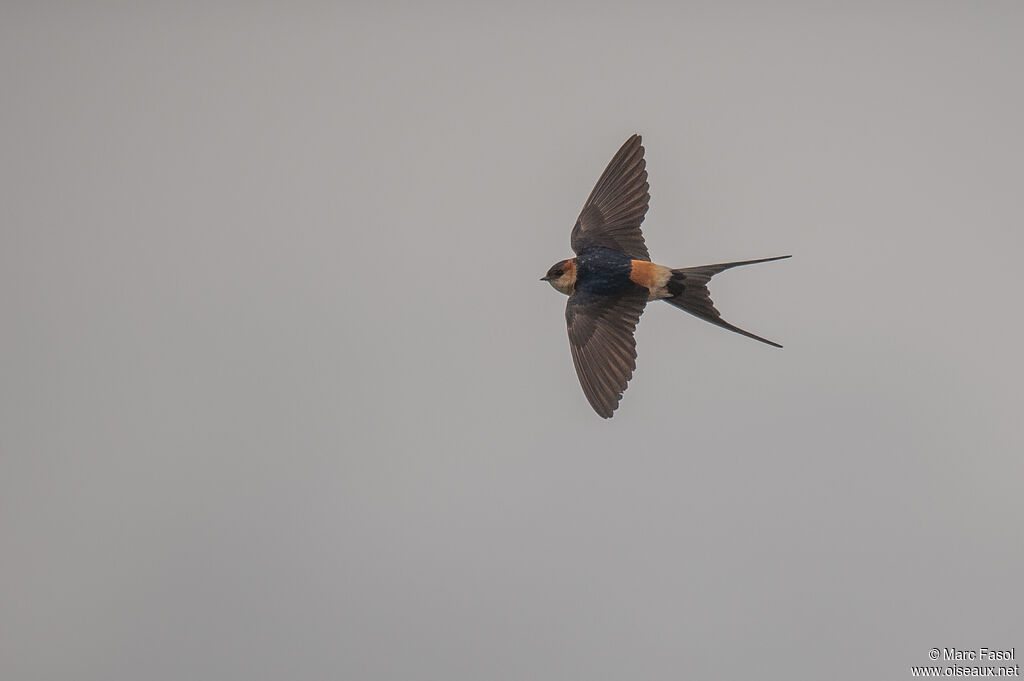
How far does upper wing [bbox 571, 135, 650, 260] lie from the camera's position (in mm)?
4910

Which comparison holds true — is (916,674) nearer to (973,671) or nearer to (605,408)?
(973,671)

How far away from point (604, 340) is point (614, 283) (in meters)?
0.20

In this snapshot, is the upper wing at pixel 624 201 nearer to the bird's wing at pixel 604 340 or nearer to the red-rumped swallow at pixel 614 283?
the red-rumped swallow at pixel 614 283

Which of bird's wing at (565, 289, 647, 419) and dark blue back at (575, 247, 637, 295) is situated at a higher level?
dark blue back at (575, 247, 637, 295)

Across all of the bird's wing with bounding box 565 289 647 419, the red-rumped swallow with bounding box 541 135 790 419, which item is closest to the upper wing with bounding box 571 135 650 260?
the red-rumped swallow with bounding box 541 135 790 419

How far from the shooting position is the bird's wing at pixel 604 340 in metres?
4.62

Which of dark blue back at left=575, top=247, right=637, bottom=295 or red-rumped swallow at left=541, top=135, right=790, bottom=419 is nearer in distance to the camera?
red-rumped swallow at left=541, top=135, right=790, bottom=419

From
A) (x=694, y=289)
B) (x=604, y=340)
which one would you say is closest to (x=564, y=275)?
(x=604, y=340)

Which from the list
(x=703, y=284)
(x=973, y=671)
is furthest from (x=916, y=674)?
(x=703, y=284)

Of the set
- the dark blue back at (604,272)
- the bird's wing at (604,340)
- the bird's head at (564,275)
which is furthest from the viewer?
the bird's head at (564,275)

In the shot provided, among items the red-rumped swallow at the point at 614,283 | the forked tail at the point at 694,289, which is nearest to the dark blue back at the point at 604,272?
the red-rumped swallow at the point at 614,283

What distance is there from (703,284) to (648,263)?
0.65ft

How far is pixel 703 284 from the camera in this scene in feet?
15.4

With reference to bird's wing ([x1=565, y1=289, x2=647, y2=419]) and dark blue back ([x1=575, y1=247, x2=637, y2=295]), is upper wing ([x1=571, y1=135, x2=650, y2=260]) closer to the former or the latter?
dark blue back ([x1=575, y1=247, x2=637, y2=295])
